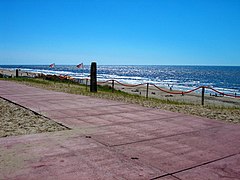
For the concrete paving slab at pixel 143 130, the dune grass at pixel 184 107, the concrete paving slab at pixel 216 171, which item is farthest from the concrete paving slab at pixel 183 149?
the dune grass at pixel 184 107

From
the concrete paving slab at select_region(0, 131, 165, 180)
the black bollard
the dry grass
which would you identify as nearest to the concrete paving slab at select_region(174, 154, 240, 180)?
the concrete paving slab at select_region(0, 131, 165, 180)

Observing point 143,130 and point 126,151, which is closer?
point 126,151

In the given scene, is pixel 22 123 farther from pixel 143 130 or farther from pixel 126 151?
pixel 126 151

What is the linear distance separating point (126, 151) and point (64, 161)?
108 centimetres

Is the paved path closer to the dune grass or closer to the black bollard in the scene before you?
the dune grass

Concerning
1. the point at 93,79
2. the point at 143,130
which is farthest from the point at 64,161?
the point at 93,79

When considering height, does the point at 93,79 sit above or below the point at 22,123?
above

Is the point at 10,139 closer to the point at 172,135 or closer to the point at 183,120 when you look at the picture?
the point at 172,135

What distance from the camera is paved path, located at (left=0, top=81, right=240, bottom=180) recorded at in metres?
3.56

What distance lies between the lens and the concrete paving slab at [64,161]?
347cm

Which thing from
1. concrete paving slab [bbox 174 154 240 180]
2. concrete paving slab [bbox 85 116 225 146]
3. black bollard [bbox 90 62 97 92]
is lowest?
concrete paving slab [bbox 174 154 240 180]

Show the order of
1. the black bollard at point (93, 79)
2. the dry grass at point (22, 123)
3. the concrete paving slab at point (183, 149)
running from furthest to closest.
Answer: the black bollard at point (93, 79) < the dry grass at point (22, 123) < the concrete paving slab at point (183, 149)

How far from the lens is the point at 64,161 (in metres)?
3.92

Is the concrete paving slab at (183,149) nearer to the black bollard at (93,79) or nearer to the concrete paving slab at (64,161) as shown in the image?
the concrete paving slab at (64,161)
